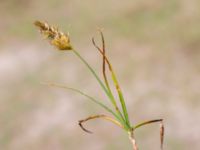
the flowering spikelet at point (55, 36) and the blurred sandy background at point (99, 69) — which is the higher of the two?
the blurred sandy background at point (99, 69)

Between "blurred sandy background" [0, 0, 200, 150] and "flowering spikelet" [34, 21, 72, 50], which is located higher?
"blurred sandy background" [0, 0, 200, 150]

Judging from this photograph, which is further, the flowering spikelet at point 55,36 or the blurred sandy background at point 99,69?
the blurred sandy background at point 99,69

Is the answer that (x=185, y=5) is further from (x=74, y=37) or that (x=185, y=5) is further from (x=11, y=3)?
(x=11, y=3)

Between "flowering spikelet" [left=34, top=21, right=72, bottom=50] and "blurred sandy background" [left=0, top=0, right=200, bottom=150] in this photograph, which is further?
"blurred sandy background" [left=0, top=0, right=200, bottom=150]

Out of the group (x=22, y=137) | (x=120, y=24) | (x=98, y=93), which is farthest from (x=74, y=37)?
(x=22, y=137)

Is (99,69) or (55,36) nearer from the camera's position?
(55,36)
